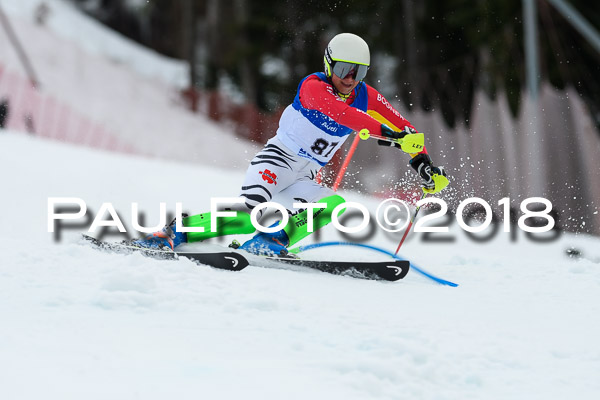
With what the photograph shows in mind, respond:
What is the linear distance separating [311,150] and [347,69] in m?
0.61

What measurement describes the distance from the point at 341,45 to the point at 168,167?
7022 mm

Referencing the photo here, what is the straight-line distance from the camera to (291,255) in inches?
203

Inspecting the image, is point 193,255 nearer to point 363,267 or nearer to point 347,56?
point 363,267

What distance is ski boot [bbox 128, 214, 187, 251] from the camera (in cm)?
495

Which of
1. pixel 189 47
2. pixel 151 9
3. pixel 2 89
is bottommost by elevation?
pixel 2 89

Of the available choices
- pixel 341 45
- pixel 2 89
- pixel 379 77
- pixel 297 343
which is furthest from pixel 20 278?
pixel 379 77

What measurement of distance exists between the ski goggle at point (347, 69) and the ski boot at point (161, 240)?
1.54m

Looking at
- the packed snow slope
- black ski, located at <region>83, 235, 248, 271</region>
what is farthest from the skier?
the packed snow slope

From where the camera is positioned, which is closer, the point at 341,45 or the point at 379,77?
the point at 341,45

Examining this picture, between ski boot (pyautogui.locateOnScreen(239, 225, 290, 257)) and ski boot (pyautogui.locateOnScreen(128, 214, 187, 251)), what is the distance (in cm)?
47

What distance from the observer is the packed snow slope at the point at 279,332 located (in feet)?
8.89

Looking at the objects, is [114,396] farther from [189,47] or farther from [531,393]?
[189,47]

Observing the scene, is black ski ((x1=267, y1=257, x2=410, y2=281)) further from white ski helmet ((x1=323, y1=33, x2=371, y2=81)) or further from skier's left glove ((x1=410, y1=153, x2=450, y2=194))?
white ski helmet ((x1=323, y1=33, x2=371, y2=81))

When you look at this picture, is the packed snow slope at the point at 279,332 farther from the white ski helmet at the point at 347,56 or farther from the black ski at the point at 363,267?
the white ski helmet at the point at 347,56
